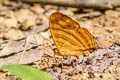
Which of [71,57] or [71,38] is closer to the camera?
[71,38]

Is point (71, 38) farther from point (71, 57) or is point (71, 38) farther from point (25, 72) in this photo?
point (25, 72)

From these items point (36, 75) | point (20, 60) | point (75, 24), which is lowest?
point (20, 60)

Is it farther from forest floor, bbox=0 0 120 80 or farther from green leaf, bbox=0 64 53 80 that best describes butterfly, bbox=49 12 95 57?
green leaf, bbox=0 64 53 80

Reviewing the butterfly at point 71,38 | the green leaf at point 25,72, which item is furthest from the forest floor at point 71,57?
the green leaf at point 25,72

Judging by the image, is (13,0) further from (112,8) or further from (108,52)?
(108,52)

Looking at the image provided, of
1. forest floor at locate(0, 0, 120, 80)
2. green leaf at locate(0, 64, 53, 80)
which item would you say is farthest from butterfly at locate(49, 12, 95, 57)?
green leaf at locate(0, 64, 53, 80)

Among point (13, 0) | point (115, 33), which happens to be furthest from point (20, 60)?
point (13, 0)

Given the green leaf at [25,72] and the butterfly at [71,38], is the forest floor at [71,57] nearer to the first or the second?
the butterfly at [71,38]

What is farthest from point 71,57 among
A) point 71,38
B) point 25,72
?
point 25,72
